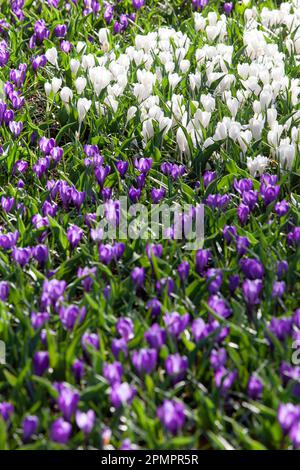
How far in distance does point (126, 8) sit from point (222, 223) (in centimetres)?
298

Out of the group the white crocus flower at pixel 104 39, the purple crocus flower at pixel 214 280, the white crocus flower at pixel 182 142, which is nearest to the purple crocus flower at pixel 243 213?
the purple crocus flower at pixel 214 280

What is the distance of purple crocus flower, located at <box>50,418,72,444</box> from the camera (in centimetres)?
238

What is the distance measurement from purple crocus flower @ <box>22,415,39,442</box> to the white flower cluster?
6.01 ft

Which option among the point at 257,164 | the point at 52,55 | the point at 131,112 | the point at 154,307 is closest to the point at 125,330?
the point at 154,307

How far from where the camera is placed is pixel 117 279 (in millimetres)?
3094

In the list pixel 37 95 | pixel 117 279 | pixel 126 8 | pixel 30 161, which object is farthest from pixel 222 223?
pixel 126 8

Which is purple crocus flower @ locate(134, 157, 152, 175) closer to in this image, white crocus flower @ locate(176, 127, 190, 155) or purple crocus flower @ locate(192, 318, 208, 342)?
white crocus flower @ locate(176, 127, 190, 155)

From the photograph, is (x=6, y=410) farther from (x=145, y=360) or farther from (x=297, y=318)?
(x=297, y=318)

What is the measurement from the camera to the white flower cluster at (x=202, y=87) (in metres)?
3.98

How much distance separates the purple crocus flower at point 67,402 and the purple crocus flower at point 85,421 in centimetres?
4

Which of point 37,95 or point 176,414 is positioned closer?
point 176,414

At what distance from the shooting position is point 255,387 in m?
2.52

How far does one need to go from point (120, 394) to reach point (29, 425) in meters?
0.30

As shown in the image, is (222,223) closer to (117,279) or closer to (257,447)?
(117,279)
